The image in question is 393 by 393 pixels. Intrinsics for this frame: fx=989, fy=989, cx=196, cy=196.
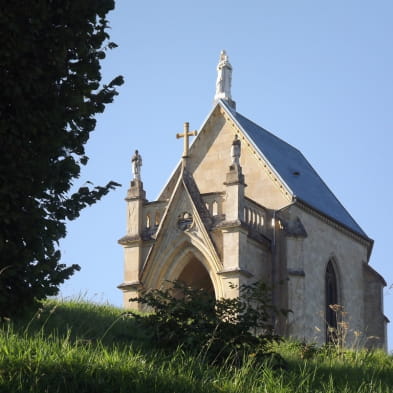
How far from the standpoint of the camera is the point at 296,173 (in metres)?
33.2

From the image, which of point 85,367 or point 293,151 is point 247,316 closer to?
point 85,367

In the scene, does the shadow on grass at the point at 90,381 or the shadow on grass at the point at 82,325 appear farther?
the shadow on grass at the point at 82,325

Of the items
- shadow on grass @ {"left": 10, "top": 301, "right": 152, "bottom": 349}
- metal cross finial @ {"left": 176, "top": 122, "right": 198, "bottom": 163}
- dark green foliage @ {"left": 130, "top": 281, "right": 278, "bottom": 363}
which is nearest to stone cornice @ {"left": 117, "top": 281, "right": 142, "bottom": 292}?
metal cross finial @ {"left": 176, "top": 122, "right": 198, "bottom": 163}

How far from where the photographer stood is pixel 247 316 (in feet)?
43.1

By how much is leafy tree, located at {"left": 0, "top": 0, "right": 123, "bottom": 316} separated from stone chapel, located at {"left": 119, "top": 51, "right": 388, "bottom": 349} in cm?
1339

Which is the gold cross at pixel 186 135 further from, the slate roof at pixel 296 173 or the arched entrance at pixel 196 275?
the arched entrance at pixel 196 275

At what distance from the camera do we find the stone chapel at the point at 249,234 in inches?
1084

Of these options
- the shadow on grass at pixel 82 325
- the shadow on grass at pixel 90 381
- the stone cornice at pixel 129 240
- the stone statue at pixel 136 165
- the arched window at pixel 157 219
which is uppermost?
the stone statue at pixel 136 165

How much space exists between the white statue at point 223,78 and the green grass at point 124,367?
62.8 ft

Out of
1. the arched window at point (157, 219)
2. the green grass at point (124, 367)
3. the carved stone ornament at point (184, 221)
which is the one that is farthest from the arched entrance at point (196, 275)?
the green grass at point (124, 367)

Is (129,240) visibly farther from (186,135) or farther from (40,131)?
(40,131)

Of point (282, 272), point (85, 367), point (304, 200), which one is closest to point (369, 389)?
point (85, 367)

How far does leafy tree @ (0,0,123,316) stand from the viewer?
1209cm

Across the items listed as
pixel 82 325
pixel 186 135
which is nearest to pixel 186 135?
pixel 186 135
